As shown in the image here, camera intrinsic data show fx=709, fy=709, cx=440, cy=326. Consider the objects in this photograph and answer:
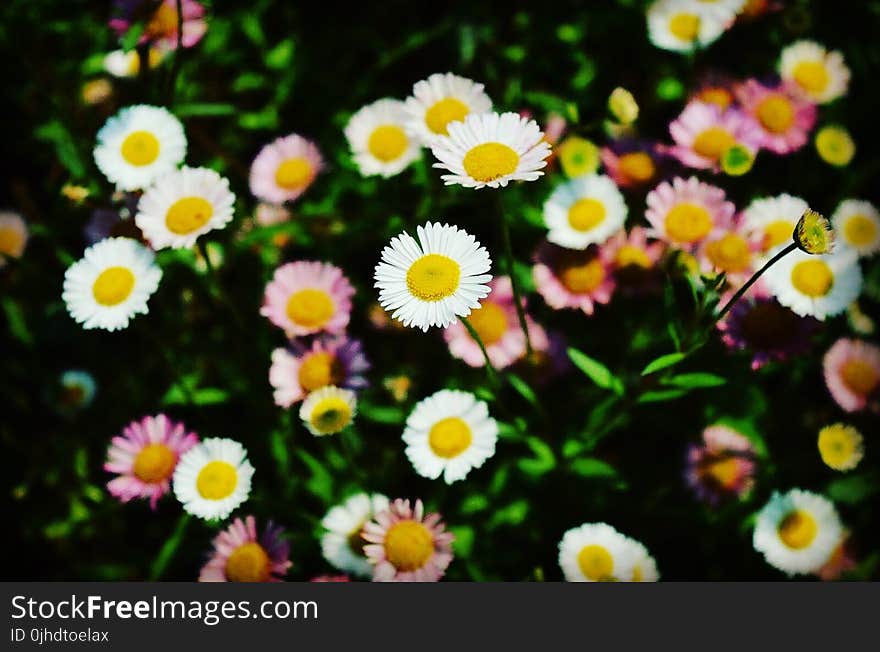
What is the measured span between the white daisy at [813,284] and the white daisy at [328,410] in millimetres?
817

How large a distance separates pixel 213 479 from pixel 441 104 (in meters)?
0.84

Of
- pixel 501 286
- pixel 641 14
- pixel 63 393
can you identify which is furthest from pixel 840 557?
pixel 63 393

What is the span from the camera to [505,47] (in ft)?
6.33

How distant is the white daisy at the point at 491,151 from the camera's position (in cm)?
105

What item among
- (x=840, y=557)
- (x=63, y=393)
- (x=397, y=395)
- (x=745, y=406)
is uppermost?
(x=63, y=393)

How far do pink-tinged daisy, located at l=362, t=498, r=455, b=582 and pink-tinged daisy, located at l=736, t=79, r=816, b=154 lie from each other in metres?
1.10

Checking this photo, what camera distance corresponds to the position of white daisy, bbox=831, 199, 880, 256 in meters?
1.55

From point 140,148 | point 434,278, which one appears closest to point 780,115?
point 434,278

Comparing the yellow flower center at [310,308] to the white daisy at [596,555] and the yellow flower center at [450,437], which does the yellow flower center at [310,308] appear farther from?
the white daisy at [596,555]

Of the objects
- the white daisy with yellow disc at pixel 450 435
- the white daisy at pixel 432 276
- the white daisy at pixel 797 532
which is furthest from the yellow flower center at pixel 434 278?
the white daisy at pixel 797 532

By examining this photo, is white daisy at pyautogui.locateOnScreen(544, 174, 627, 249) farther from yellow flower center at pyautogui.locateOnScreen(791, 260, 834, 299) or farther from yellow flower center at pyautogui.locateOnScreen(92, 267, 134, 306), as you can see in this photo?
yellow flower center at pyautogui.locateOnScreen(92, 267, 134, 306)

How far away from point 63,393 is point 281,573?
933 mm
